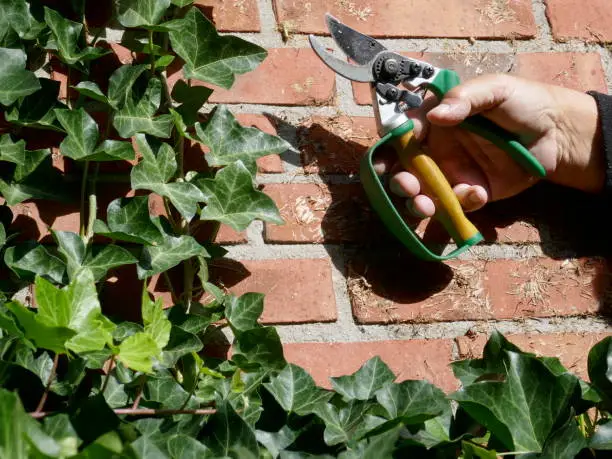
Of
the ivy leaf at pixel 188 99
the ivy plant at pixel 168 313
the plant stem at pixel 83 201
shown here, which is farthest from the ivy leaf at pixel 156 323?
the ivy leaf at pixel 188 99

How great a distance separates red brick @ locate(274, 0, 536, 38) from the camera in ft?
3.78

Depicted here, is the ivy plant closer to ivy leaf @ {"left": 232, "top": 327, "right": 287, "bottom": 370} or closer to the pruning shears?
ivy leaf @ {"left": 232, "top": 327, "right": 287, "bottom": 370}

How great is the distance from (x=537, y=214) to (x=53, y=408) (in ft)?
2.30

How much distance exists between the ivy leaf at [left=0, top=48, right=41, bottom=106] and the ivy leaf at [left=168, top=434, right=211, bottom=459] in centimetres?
43

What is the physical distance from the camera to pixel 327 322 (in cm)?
103

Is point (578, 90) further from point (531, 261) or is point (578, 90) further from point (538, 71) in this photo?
point (531, 261)

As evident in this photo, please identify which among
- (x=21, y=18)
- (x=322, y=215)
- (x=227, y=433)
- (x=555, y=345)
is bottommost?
(x=555, y=345)

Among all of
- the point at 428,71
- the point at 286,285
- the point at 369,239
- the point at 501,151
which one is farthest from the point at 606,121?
the point at 286,285

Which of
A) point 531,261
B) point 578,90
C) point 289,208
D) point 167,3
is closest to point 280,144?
point 289,208

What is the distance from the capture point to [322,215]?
3.53ft

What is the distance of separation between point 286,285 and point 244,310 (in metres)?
0.10

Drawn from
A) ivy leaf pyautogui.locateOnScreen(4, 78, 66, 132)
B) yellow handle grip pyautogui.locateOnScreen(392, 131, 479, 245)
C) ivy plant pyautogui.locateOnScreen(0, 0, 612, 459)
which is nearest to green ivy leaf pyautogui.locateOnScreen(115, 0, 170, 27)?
ivy plant pyautogui.locateOnScreen(0, 0, 612, 459)

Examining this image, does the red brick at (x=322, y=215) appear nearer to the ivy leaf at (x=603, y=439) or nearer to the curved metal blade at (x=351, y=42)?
the curved metal blade at (x=351, y=42)

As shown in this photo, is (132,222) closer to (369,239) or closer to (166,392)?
(166,392)
